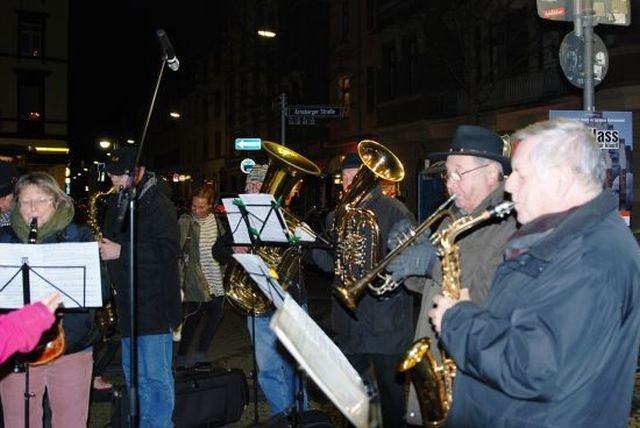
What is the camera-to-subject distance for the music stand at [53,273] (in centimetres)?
374

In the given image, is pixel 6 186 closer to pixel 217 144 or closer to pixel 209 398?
pixel 209 398

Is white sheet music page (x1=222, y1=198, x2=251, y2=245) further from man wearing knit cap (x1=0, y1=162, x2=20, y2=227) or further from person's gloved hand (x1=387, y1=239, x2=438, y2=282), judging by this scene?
person's gloved hand (x1=387, y1=239, x2=438, y2=282)

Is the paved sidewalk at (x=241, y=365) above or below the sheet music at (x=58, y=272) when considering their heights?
below

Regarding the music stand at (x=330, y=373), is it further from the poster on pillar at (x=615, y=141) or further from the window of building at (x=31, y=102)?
the window of building at (x=31, y=102)

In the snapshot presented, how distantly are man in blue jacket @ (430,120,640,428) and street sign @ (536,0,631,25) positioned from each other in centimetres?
556

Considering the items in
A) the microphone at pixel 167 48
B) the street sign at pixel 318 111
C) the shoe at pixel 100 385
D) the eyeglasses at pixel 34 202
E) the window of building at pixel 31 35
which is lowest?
the shoe at pixel 100 385

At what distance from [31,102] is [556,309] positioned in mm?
36488

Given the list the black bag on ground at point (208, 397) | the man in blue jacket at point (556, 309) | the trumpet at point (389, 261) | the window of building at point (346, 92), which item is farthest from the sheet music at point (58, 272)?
the window of building at point (346, 92)

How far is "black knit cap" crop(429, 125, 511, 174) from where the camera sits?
11.7ft

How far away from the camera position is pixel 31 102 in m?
34.7

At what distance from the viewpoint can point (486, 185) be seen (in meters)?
3.59

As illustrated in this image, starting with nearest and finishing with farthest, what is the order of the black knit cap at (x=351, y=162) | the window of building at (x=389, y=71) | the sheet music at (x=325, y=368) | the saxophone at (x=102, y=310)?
the sheet music at (x=325, y=368) < the black knit cap at (x=351, y=162) < the saxophone at (x=102, y=310) < the window of building at (x=389, y=71)

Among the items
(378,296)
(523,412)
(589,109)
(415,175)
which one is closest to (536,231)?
(523,412)

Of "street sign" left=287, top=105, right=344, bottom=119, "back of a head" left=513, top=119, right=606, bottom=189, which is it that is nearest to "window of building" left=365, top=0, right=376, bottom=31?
"street sign" left=287, top=105, right=344, bottom=119
